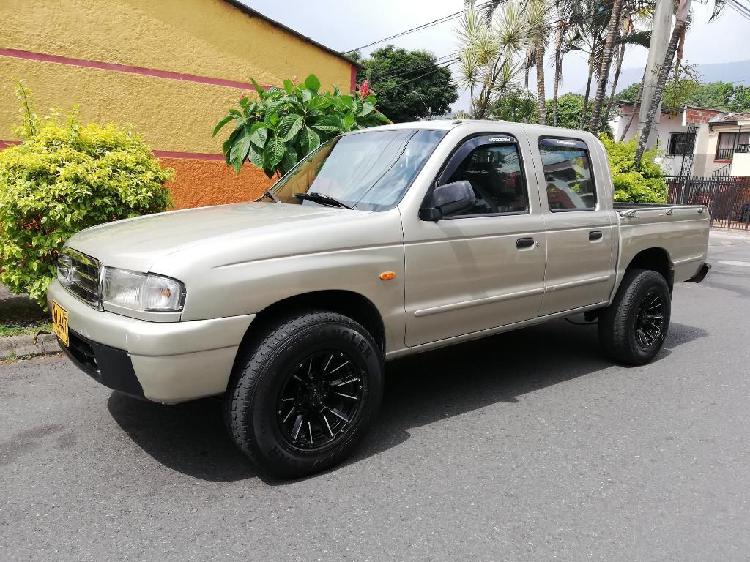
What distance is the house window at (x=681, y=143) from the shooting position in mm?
35375

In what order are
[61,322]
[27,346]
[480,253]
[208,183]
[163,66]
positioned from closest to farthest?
[61,322]
[480,253]
[27,346]
[163,66]
[208,183]

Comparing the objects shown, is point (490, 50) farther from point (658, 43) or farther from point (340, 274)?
point (340, 274)

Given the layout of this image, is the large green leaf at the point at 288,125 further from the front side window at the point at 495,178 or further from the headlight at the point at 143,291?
the headlight at the point at 143,291

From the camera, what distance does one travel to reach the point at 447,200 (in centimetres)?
323

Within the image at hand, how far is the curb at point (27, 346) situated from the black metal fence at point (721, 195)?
2101cm

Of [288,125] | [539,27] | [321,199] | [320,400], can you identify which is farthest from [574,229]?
[539,27]

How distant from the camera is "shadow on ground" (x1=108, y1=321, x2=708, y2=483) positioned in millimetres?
3205

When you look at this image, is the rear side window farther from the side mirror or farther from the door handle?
the side mirror


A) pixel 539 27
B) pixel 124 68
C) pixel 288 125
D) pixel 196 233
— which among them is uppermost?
pixel 539 27

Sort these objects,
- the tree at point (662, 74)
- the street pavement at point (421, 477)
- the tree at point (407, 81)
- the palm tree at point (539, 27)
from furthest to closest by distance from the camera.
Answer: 1. the tree at point (407, 81)
2. the palm tree at point (539, 27)
3. the tree at point (662, 74)
4. the street pavement at point (421, 477)

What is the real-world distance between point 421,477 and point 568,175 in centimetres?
242

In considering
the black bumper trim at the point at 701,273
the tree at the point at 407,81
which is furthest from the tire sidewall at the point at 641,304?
the tree at the point at 407,81

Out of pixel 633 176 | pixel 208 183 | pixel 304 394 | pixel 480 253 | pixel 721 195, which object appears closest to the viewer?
pixel 304 394

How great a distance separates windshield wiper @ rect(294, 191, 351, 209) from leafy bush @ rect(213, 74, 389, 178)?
2498 mm
